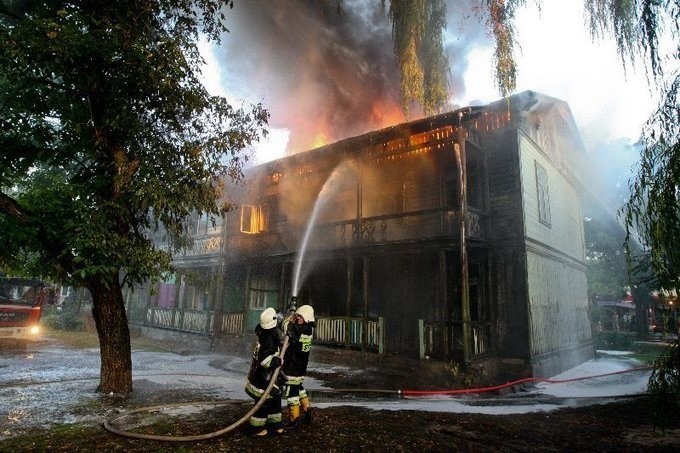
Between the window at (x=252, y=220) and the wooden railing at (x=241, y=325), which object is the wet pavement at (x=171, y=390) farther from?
the window at (x=252, y=220)

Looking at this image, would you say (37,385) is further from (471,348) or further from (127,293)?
(127,293)

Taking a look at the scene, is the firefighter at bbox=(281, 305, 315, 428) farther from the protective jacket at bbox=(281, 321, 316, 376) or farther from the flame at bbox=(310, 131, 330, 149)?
the flame at bbox=(310, 131, 330, 149)

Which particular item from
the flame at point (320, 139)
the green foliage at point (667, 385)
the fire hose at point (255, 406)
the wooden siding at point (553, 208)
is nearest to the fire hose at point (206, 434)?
the fire hose at point (255, 406)

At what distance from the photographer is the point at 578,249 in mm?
17484

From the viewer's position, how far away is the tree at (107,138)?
6539mm

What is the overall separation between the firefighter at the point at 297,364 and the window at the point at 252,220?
12188 mm

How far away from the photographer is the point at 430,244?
11555mm

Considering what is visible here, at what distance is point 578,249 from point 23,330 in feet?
73.7

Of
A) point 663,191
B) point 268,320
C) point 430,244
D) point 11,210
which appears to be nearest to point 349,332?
point 430,244

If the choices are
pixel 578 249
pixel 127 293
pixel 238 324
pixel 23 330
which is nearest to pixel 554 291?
pixel 578 249

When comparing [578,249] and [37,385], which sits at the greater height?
[578,249]

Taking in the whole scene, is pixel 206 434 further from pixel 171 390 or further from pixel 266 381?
pixel 171 390

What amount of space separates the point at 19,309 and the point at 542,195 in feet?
63.4

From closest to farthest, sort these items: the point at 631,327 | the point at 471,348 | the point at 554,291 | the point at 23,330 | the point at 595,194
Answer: the point at 471,348 → the point at 554,291 → the point at 23,330 → the point at 595,194 → the point at 631,327
